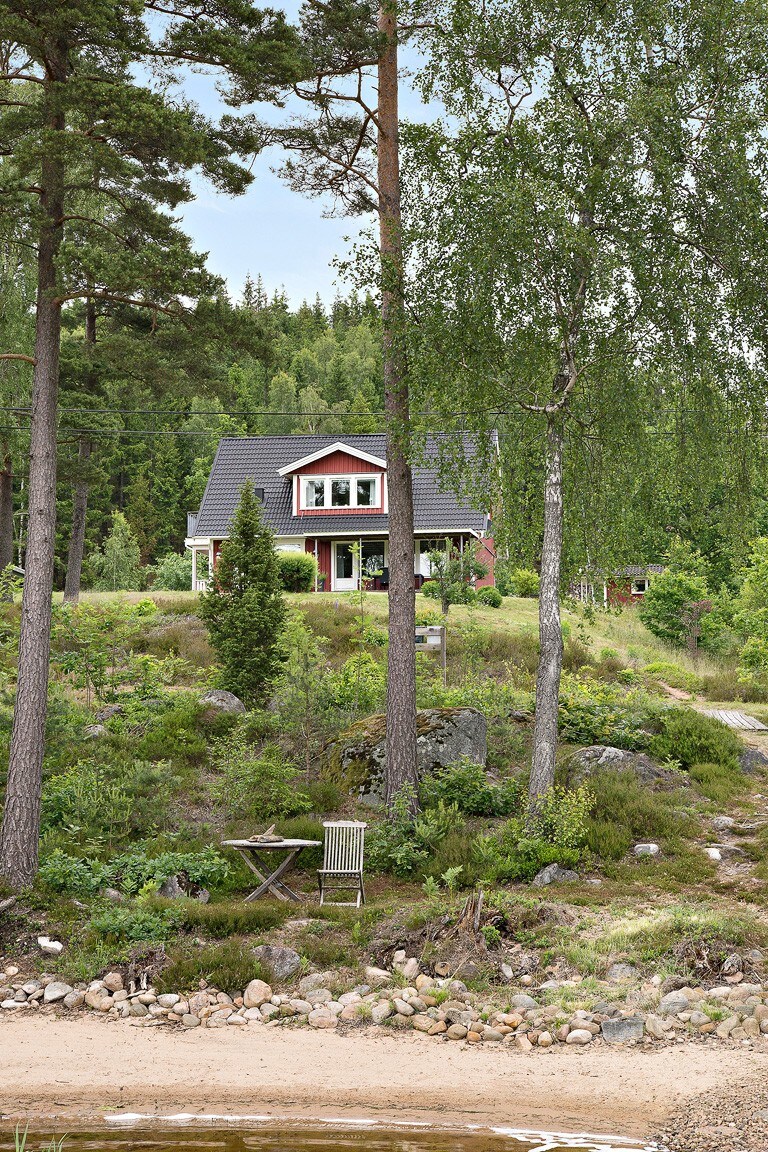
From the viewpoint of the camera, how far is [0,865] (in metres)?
10.2

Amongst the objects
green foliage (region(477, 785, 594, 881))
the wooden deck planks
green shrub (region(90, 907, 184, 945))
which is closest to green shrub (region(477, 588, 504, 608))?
the wooden deck planks

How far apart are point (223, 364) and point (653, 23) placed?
6.29 metres

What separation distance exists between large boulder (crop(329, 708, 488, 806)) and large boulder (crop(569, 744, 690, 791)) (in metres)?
1.24

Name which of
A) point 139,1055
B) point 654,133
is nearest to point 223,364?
point 654,133

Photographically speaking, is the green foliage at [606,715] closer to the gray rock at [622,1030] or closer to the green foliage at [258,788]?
the green foliage at [258,788]

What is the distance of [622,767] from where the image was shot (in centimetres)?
1325

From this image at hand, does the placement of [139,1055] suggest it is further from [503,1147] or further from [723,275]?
[723,275]

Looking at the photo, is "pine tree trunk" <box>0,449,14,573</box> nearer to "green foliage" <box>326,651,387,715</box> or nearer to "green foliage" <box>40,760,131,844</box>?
"green foliage" <box>326,651,387,715</box>

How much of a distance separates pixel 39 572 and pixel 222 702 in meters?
5.03

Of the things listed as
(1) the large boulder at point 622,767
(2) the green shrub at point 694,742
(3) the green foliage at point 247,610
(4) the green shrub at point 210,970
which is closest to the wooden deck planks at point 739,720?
(2) the green shrub at point 694,742

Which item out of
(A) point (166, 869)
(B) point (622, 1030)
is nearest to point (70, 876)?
(A) point (166, 869)

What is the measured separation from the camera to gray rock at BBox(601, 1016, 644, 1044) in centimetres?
769

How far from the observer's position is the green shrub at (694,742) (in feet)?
46.4

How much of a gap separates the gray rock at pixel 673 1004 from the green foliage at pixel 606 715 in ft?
20.6
